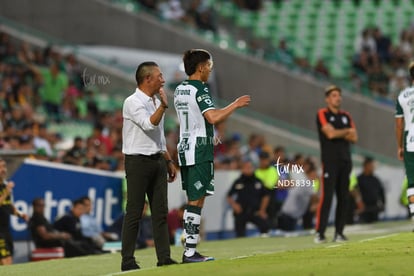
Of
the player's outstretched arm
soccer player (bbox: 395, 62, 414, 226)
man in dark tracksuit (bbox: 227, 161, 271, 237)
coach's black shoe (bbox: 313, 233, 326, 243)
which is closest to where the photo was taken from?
the player's outstretched arm

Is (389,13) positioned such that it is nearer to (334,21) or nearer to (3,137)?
(334,21)

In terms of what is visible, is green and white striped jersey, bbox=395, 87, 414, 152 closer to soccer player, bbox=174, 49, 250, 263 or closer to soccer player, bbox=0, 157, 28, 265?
soccer player, bbox=174, 49, 250, 263

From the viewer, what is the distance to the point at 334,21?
36.1 m

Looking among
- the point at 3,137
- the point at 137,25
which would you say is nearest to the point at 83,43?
the point at 137,25

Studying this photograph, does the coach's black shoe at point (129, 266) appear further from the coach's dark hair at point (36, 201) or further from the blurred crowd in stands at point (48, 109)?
the blurred crowd in stands at point (48, 109)

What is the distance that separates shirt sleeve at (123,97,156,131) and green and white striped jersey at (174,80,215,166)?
1.31ft

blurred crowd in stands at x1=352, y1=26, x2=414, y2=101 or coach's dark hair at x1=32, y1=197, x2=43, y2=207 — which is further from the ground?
blurred crowd in stands at x1=352, y1=26, x2=414, y2=101

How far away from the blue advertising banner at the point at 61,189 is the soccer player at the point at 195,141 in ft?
22.8

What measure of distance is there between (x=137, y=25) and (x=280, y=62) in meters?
4.09

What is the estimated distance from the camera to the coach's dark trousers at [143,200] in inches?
495

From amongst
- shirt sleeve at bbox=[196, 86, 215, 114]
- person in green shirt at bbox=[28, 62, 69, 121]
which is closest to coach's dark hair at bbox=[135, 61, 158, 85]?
shirt sleeve at bbox=[196, 86, 215, 114]

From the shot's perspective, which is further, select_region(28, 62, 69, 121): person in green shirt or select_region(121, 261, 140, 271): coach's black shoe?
select_region(28, 62, 69, 121): person in green shirt

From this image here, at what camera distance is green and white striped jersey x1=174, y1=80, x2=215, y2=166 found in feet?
41.4

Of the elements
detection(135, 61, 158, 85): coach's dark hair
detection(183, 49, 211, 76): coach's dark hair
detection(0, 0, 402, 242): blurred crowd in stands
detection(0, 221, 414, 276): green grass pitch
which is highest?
detection(0, 0, 402, 242): blurred crowd in stands
